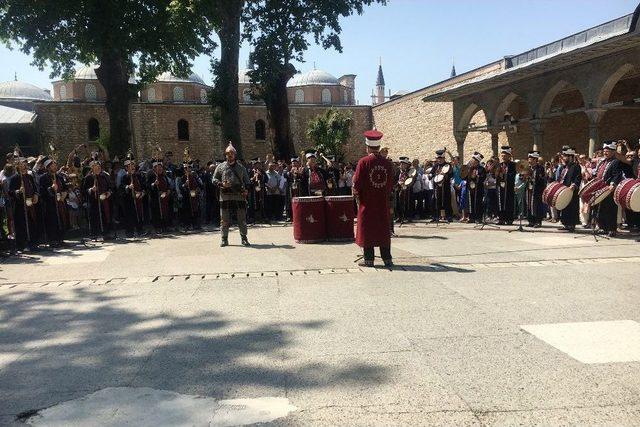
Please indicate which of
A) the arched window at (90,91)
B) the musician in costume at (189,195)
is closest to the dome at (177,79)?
the arched window at (90,91)

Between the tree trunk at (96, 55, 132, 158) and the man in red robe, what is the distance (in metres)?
16.4

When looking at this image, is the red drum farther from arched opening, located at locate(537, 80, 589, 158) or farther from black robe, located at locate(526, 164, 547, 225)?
arched opening, located at locate(537, 80, 589, 158)

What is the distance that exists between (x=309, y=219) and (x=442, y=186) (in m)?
5.99

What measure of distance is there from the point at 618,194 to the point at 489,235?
2.75 m

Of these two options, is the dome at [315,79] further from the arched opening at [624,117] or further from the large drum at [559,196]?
the large drum at [559,196]

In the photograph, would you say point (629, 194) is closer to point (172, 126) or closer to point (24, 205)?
point (24, 205)

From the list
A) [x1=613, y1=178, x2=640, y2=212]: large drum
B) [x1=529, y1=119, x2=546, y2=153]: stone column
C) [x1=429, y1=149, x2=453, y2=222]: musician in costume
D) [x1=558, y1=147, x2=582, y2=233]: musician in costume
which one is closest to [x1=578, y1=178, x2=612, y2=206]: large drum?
[x1=613, y1=178, x2=640, y2=212]: large drum

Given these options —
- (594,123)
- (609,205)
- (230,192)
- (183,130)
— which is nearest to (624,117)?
(594,123)

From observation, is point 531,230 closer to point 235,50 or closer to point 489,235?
point 489,235

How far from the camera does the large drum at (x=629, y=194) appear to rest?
31.2 ft

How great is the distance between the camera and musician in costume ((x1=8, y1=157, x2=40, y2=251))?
10.6 m

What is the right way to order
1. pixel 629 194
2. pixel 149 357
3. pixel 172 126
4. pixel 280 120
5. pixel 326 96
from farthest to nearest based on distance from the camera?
pixel 326 96, pixel 172 126, pixel 280 120, pixel 629 194, pixel 149 357

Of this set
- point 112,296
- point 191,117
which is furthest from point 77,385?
point 191,117

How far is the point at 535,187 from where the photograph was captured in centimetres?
1288
